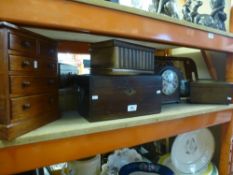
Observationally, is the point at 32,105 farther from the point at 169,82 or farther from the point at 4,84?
the point at 169,82

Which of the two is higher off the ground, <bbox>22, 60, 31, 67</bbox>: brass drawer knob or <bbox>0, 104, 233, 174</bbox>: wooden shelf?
<bbox>22, 60, 31, 67</bbox>: brass drawer knob

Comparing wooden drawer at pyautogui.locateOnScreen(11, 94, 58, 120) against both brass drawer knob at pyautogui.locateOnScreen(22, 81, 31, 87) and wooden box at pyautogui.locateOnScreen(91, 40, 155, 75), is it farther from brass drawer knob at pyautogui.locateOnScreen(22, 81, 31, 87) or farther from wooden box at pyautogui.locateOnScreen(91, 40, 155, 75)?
wooden box at pyautogui.locateOnScreen(91, 40, 155, 75)

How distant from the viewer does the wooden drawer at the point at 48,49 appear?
22.0 inches

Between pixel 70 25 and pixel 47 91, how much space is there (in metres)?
0.22

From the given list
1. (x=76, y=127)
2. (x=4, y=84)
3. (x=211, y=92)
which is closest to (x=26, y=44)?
(x=4, y=84)

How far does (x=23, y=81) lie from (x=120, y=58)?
0.99 ft

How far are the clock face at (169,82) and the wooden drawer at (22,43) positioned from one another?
0.63 metres

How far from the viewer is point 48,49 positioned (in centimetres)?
60

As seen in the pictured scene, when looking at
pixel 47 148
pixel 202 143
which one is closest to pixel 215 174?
pixel 202 143

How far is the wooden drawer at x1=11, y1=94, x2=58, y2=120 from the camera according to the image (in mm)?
437

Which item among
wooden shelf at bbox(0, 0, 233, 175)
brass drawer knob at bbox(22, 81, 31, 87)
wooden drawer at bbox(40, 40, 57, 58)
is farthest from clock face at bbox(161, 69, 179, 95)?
brass drawer knob at bbox(22, 81, 31, 87)

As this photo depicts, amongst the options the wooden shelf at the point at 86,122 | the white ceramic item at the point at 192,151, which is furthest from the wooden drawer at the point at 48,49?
the white ceramic item at the point at 192,151

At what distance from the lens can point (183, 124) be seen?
74 centimetres

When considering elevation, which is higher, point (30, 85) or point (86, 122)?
point (30, 85)
